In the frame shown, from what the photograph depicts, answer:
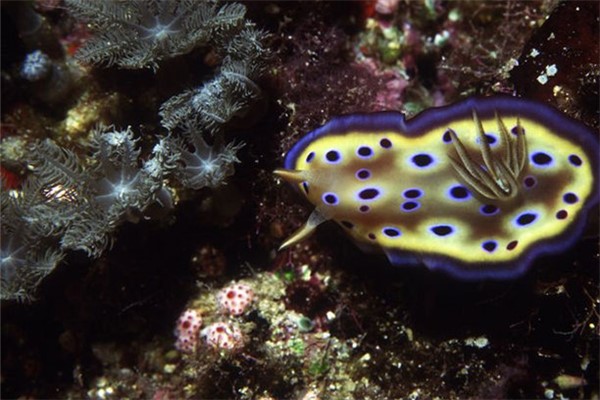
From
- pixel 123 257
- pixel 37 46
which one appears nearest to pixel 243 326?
pixel 123 257

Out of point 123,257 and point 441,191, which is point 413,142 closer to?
point 441,191

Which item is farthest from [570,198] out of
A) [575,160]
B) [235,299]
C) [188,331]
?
[188,331]

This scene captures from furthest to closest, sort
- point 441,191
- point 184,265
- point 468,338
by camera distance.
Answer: point 184,265 → point 468,338 → point 441,191

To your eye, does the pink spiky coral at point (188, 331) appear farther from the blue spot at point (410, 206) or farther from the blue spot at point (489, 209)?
the blue spot at point (489, 209)

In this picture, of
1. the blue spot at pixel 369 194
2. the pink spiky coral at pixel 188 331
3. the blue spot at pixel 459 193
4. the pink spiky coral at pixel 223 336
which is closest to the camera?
the blue spot at pixel 459 193

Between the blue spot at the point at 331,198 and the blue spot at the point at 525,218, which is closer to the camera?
the blue spot at the point at 525,218

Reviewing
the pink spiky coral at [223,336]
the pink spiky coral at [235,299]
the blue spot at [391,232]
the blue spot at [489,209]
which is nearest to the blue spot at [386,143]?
the blue spot at [391,232]
